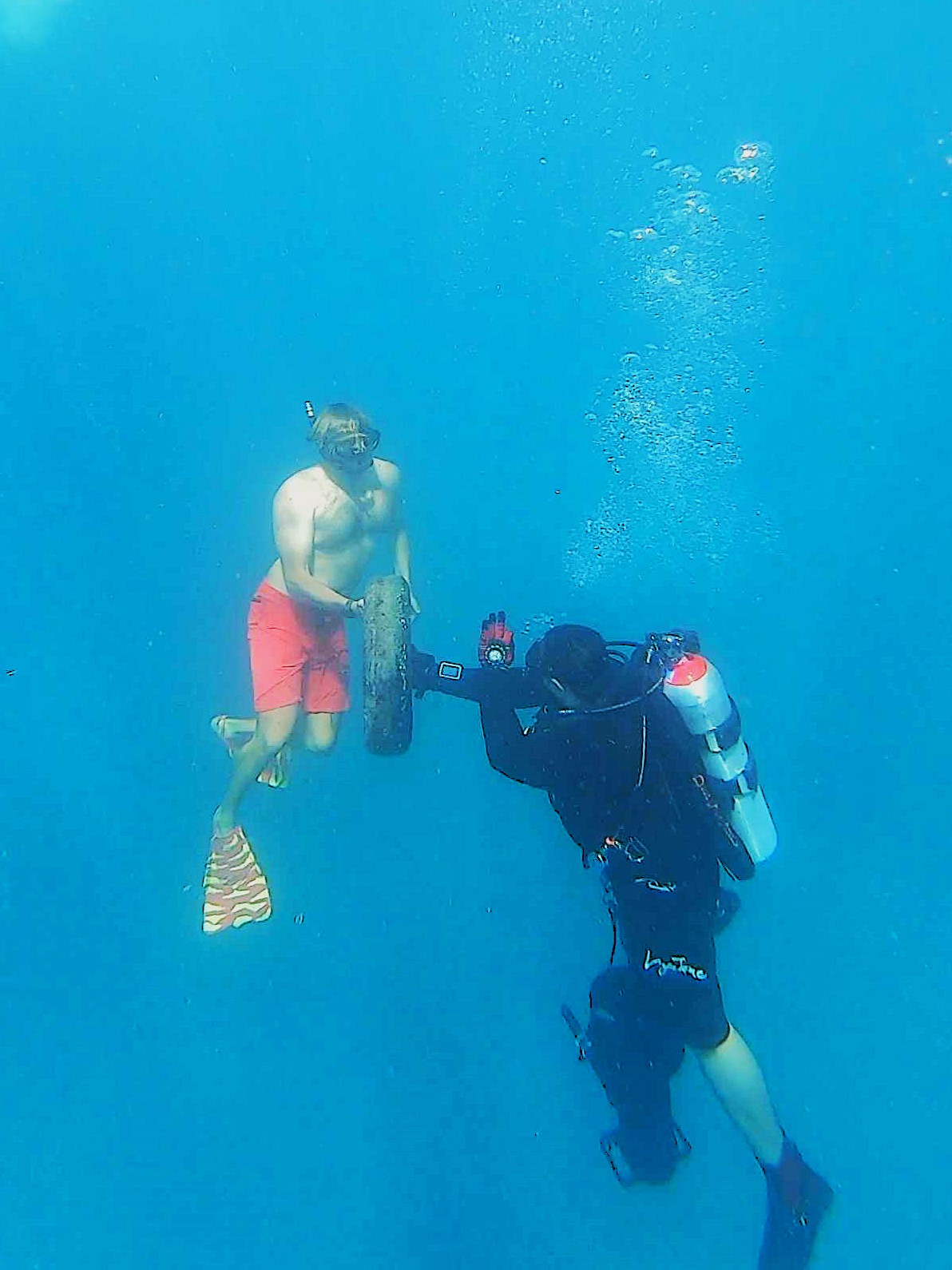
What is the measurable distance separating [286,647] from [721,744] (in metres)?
3.06

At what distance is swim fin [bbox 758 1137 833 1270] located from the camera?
157 inches

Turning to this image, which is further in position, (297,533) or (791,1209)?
(297,533)

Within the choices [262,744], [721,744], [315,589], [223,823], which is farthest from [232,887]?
[721,744]

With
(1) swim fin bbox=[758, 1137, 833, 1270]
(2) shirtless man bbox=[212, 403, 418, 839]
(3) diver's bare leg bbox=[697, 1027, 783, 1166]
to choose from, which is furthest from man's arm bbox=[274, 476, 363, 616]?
(1) swim fin bbox=[758, 1137, 833, 1270]

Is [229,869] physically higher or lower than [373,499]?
lower

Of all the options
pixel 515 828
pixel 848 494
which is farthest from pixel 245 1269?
pixel 848 494

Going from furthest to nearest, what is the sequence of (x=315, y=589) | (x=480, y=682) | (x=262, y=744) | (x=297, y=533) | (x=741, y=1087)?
1. (x=262, y=744)
2. (x=297, y=533)
3. (x=315, y=589)
4. (x=741, y=1087)
5. (x=480, y=682)

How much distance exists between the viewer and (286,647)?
538 cm

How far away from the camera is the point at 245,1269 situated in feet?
23.0

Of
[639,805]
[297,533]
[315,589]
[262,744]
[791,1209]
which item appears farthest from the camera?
[262,744]

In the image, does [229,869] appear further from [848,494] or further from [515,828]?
[848,494]

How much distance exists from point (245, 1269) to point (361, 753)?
4.47 meters

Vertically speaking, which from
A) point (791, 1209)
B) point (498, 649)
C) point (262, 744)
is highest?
point (262, 744)

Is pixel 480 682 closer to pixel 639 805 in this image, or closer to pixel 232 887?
pixel 639 805
